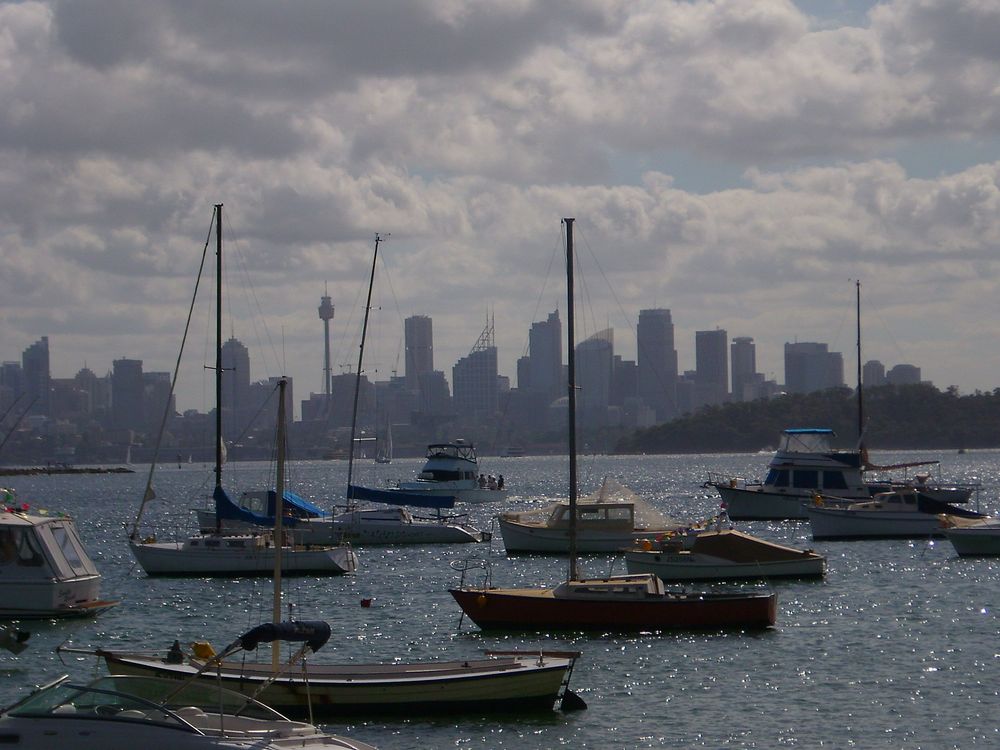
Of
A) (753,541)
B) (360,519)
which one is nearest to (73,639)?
(753,541)

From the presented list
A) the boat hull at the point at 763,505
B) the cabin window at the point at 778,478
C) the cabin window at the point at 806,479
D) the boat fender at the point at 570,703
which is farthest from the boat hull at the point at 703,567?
the cabin window at the point at 778,478

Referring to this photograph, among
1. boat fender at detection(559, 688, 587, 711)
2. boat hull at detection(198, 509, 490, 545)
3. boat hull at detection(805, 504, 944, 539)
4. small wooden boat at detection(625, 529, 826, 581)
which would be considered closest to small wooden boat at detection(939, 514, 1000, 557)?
boat hull at detection(805, 504, 944, 539)

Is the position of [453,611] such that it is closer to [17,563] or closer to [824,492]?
[17,563]

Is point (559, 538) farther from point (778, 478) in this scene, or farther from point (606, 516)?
point (778, 478)

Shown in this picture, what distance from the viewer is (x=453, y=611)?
1684 inches

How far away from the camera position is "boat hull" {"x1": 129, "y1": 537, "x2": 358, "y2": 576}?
166ft

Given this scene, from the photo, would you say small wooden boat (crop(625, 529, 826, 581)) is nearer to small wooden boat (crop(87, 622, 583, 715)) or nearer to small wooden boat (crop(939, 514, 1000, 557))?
small wooden boat (crop(939, 514, 1000, 557))

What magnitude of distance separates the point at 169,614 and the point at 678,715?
62.5 ft

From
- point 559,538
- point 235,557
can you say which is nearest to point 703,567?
point 559,538

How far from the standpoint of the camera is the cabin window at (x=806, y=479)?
82.5 meters

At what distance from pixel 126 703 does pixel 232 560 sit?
3049cm

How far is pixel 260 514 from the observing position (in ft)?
200

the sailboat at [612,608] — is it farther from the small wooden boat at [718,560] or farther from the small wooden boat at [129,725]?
the small wooden boat at [129,725]

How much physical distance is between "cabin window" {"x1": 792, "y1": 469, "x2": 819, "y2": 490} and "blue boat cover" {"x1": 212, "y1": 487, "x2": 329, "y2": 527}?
28.5 metres
